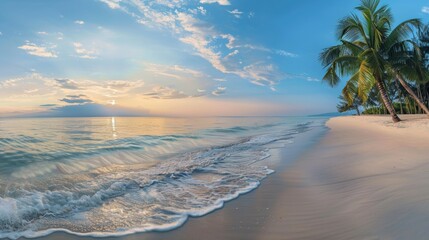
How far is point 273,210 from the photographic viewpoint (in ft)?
12.4

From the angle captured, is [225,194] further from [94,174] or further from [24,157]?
[24,157]

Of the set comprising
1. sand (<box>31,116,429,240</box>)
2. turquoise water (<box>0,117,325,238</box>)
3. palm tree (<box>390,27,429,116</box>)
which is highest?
palm tree (<box>390,27,429,116</box>)

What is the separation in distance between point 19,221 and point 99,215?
1.12m

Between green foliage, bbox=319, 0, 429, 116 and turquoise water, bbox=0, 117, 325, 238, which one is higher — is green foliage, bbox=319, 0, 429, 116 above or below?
above

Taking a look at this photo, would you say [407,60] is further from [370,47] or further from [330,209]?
[330,209]

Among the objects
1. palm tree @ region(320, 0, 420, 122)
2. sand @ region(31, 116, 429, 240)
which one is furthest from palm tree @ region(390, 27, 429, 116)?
sand @ region(31, 116, 429, 240)

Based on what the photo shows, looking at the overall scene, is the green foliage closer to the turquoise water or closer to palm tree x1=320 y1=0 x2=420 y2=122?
palm tree x1=320 y1=0 x2=420 y2=122

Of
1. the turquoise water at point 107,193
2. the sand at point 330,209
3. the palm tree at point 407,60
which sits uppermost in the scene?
the palm tree at point 407,60

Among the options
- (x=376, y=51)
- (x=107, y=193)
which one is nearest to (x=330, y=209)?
(x=107, y=193)

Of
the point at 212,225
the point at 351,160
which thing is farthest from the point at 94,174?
the point at 351,160

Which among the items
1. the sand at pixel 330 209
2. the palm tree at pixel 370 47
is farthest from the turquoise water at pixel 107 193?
the palm tree at pixel 370 47

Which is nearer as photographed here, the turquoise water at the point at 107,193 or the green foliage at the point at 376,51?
the turquoise water at the point at 107,193

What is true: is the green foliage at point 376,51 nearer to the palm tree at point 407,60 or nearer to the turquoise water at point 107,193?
the palm tree at point 407,60

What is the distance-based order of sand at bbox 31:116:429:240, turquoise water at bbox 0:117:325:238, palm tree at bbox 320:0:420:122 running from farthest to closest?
1. palm tree at bbox 320:0:420:122
2. turquoise water at bbox 0:117:325:238
3. sand at bbox 31:116:429:240
